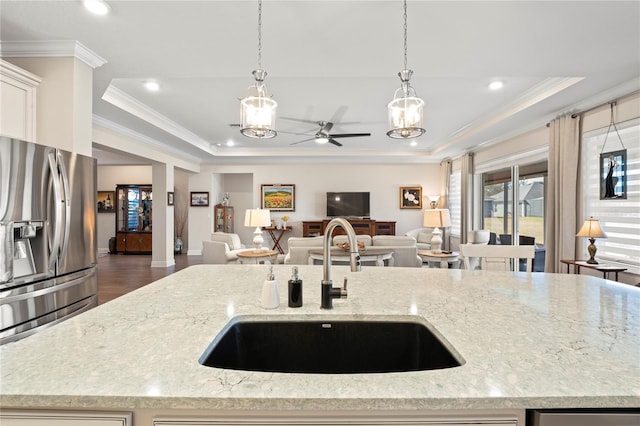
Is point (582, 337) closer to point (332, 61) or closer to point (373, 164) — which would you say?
point (332, 61)

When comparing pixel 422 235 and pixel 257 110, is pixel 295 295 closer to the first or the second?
pixel 257 110

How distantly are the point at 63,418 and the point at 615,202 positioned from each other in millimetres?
4778

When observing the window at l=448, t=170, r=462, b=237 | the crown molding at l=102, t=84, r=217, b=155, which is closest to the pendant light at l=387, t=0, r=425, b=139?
the crown molding at l=102, t=84, r=217, b=155

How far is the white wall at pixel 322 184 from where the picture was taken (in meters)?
8.17

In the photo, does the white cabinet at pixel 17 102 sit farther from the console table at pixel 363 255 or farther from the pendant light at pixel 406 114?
the console table at pixel 363 255

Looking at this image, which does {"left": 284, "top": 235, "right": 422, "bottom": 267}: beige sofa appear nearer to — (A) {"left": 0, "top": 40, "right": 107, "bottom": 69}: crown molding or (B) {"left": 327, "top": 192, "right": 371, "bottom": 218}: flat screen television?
(A) {"left": 0, "top": 40, "right": 107, "bottom": 69}: crown molding

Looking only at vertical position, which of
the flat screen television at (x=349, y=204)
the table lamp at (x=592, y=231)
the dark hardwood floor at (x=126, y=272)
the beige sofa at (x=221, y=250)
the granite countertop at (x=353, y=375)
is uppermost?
the flat screen television at (x=349, y=204)

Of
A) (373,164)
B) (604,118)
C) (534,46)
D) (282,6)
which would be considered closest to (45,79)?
(282,6)

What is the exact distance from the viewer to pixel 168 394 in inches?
24.4

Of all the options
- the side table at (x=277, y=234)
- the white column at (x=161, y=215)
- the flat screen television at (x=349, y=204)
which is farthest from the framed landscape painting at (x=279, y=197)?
the white column at (x=161, y=215)

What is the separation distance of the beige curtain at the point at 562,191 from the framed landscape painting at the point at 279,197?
5.64m

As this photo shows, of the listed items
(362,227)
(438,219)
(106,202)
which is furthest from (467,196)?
(106,202)

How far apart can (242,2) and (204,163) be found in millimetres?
6750

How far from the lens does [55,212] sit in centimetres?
204
